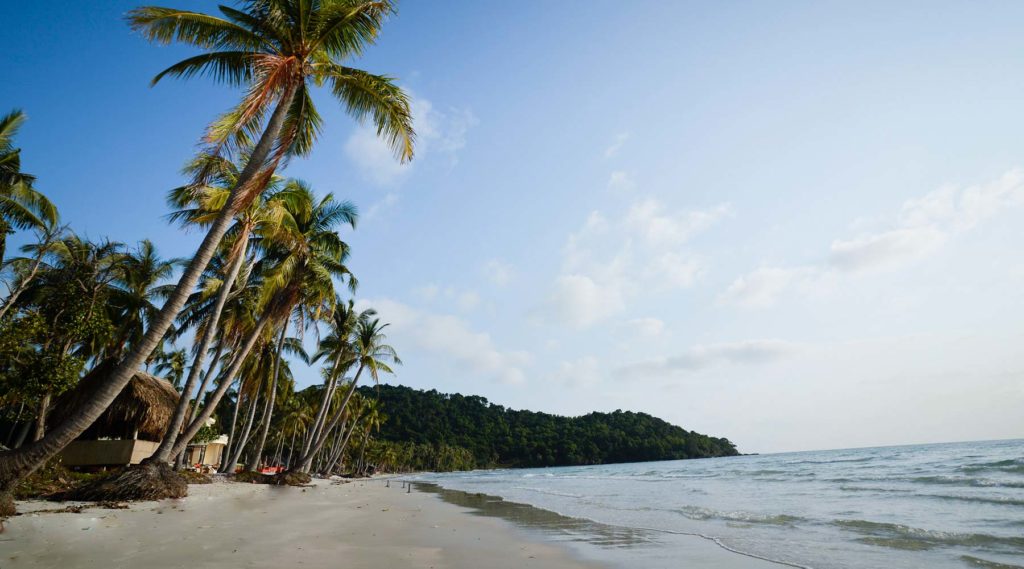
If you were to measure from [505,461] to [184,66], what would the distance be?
391ft

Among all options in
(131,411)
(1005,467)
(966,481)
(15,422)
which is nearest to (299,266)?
(131,411)

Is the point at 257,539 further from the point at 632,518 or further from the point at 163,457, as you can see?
the point at 632,518

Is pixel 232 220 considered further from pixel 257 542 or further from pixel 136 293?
pixel 136 293

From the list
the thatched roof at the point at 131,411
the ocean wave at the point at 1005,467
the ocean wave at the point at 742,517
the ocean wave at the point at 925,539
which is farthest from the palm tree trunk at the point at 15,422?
the ocean wave at the point at 1005,467

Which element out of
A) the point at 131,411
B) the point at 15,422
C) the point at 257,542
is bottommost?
the point at 257,542

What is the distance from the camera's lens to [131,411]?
18.0 metres

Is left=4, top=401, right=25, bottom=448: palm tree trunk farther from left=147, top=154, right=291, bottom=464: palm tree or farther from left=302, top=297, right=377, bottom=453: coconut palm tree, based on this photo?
left=302, top=297, right=377, bottom=453: coconut palm tree

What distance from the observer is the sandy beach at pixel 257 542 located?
520 cm

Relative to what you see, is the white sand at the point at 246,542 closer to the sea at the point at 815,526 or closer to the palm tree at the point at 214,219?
the sea at the point at 815,526

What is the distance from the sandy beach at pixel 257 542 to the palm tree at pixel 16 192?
12.5 m

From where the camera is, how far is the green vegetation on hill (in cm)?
11112

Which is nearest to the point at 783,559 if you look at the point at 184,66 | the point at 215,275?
the point at 184,66

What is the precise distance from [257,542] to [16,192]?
17.8 meters

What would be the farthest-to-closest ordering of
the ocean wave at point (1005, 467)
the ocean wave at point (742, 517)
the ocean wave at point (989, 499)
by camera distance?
the ocean wave at point (1005, 467), the ocean wave at point (989, 499), the ocean wave at point (742, 517)
